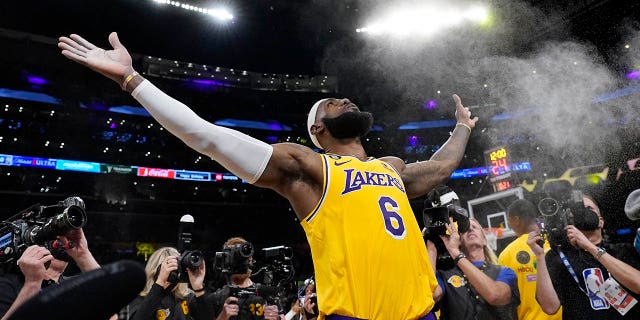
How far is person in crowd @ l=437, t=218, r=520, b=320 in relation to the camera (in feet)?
11.2

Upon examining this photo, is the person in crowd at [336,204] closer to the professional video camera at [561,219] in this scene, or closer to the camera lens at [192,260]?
the professional video camera at [561,219]

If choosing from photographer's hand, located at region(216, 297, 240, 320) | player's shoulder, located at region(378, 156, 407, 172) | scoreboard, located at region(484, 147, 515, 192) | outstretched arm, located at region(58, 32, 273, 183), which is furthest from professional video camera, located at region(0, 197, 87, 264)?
scoreboard, located at region(484, 147, 515, 192)

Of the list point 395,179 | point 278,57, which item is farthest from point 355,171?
point 278,57

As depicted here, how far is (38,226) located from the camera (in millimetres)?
2719

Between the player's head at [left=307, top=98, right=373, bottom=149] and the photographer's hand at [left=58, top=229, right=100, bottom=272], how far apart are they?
1.56 meters

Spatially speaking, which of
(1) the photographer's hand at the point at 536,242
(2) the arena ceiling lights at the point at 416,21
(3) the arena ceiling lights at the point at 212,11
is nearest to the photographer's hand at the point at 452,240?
(1) the photographer's hand at the point at 536,242

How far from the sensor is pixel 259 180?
197 centimetres

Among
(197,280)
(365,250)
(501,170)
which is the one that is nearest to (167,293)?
(197,280)

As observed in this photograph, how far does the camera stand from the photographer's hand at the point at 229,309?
462 centimetres

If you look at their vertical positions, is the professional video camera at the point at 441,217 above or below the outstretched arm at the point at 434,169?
below

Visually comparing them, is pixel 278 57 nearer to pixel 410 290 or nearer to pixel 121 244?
pixel 121 244

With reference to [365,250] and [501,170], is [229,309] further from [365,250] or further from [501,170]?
[501,170]

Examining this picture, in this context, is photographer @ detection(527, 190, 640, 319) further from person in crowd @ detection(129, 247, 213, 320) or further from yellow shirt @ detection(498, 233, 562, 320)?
person in crowd @ detection(129, 247, 213, 320)

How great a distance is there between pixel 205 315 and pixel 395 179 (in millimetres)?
2914
